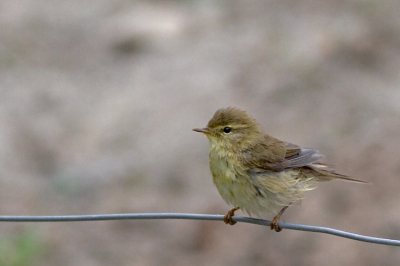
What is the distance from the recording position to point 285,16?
1162 cm

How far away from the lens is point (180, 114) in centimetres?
1014

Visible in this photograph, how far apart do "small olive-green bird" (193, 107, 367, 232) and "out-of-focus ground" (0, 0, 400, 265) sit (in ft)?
8.16

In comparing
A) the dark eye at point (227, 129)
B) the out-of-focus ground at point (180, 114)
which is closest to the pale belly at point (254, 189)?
the dark eye at point (227, 129)

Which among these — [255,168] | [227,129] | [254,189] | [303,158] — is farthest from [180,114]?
[254,189]

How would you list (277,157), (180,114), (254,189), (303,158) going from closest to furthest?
(254,189), (277,157), (303,158), (180,114)

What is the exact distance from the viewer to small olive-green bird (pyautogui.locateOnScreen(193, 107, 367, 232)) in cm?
502

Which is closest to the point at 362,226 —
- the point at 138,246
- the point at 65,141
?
the point at 138,246

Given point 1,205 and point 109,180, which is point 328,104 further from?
point 1,205

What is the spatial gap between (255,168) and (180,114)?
16.8ft

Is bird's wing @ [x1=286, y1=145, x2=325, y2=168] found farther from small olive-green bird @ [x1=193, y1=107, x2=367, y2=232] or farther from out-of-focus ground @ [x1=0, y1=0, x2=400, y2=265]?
out-of-focus ground @ [x1=0, y1=0, x2=400, y2=265]

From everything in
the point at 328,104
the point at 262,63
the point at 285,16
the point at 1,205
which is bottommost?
the point at 1,205

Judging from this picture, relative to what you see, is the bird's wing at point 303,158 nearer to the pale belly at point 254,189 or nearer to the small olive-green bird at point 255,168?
the small olive-green bird at point 255,168

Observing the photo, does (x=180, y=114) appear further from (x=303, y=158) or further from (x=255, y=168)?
(x=255, y=168)

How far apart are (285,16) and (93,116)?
4306 millimetres
